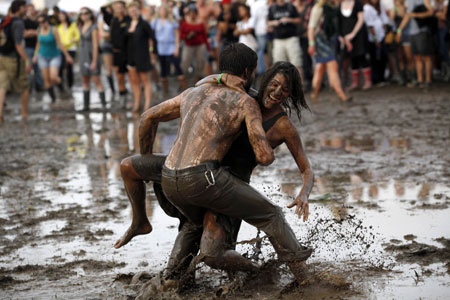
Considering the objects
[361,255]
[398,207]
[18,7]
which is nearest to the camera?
[361,255]

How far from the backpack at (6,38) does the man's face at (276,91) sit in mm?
8810

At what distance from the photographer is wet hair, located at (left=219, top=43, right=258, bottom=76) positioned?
15.1 ft

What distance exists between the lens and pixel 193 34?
1620 cm

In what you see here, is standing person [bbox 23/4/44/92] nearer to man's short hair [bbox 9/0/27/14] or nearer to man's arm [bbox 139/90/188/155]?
man's short hair [bbox 9/0/27/14]

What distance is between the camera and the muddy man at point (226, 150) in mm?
4383

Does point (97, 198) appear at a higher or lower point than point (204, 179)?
lower

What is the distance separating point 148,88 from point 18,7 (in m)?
2.53

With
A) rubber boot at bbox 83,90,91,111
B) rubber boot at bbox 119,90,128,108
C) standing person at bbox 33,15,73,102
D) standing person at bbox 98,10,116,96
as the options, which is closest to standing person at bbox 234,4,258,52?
standing person at bbox 98,10,116,96

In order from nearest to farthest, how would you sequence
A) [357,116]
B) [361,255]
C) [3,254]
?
[361,255] → [3,254] → [357,116]

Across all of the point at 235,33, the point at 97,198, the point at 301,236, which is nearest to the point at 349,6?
the point at 235,33

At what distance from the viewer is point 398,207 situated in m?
6.38

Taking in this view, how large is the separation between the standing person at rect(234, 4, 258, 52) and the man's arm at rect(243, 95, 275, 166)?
1196 cm

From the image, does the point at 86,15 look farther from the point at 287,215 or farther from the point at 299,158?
the point at 299,158

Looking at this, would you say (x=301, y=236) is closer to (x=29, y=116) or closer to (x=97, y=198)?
(x=97, y=198)
